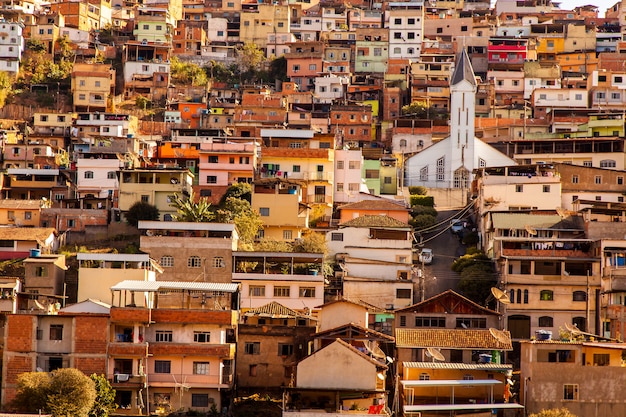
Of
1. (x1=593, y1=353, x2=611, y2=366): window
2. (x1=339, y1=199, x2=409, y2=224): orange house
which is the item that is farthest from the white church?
(x1=593, y1=353, x2=611, y2=366): window

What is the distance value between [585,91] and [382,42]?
20.4m

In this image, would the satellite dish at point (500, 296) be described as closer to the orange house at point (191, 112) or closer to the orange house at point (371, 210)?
the orange house at point (371, 210)

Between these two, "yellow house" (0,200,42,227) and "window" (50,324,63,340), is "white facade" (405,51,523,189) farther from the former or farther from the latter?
"window" (50,324,63,340)

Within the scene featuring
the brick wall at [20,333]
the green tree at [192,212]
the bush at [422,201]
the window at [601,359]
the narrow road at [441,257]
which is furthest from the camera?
the bush at [422,201]

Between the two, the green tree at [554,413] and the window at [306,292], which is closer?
the green tree at [554,413]

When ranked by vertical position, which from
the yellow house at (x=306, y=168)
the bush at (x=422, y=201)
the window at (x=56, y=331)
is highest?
the yellow house at (x=306, y=168)

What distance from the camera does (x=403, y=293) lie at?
2272 inches

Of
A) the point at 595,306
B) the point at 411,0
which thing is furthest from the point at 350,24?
the point at 595,306

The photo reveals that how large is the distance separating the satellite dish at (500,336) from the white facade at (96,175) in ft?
90.9

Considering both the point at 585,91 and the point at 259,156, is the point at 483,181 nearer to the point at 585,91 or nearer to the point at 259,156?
the point at 259,156

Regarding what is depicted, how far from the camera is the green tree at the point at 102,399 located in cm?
4288

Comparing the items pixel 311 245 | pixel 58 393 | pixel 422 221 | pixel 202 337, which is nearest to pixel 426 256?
pixel 422 221

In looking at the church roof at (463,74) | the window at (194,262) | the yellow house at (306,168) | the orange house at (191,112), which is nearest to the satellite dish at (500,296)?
the window at (194,262)

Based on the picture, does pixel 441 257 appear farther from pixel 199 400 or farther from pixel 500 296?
pixel 199 400
